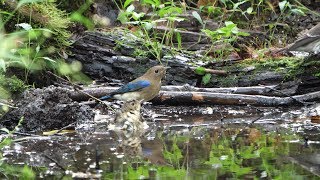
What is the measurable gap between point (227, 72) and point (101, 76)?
4.69 ft

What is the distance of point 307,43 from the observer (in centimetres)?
866

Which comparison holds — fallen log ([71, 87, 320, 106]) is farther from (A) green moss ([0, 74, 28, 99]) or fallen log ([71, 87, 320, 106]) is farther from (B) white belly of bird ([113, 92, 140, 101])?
(A) green moss ([0, 74, 28, 99])

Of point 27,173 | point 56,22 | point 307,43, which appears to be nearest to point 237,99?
point 307,43

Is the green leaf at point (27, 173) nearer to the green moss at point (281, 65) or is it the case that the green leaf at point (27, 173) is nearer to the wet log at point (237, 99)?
the wet log at point (237, 99)

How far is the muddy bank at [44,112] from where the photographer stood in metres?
6.15

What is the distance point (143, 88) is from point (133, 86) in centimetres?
16

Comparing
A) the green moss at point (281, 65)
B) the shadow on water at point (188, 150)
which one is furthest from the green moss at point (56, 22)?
the green moss at point (281, 65)

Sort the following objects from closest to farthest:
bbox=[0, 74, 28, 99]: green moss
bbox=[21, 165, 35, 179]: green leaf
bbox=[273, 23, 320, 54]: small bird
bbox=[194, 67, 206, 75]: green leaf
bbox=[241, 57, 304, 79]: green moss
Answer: bbox=[21, 165, 35, 179]: green leaf, bbox=[0, 74, 28, 99]: green moss, bbox=[241, 57, 304, 79]: green moss, bbox=[194, 67, 206, 75]: green leaf, bbox=[273, 23, 320, 54]: small bird

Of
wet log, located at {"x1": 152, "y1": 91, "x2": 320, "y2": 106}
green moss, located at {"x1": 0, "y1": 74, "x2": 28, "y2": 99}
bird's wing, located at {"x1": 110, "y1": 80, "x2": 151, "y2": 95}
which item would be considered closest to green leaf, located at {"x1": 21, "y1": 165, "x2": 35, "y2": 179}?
green moss, located at {"x1": 0, "y1": 74, "x2": 28, "y2": 99}

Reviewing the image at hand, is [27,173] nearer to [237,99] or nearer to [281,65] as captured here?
[237,99]

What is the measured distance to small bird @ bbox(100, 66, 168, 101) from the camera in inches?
283

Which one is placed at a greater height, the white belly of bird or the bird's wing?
the bird's wing

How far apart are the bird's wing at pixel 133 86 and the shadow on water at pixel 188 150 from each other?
1.62 ft

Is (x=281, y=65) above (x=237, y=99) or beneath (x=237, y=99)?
above
